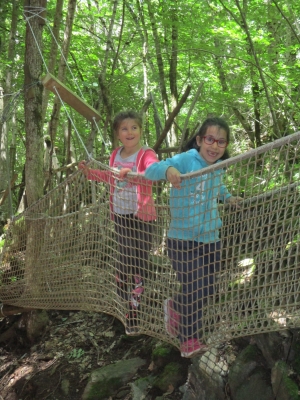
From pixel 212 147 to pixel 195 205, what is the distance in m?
0.27

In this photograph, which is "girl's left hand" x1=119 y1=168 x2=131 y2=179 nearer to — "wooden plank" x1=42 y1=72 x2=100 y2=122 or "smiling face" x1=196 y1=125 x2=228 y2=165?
"smiling face" x1=196 y1=125 x2=228 y2=165

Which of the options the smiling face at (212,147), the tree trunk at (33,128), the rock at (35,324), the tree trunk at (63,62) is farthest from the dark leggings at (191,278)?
the tree trunk at (63,62)

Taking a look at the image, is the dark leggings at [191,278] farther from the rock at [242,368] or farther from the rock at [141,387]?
A: the rock at [141,387]

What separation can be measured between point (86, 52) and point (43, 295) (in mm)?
3251

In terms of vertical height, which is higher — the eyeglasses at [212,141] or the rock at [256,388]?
the eyeglasses at [212,141]

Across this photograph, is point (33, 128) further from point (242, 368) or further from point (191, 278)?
point (242, 368)

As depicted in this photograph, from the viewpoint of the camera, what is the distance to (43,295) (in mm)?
2543

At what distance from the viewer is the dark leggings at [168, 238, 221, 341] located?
5.61ft

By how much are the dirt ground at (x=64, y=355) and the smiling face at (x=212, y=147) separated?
1.26 metres

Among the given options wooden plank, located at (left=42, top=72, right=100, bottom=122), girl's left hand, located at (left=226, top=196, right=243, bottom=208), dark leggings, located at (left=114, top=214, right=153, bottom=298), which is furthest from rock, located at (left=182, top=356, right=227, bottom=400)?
wooden plank, located at (left=42, top=72, right=100, bottom=122)

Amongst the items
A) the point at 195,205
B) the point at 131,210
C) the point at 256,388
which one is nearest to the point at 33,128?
the point at 131,210

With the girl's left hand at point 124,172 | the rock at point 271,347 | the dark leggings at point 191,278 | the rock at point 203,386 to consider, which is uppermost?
the girl's left hand at point 124,172

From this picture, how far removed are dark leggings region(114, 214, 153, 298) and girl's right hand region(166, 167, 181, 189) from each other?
27 centimetres

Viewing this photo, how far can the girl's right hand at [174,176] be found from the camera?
1.59 metres
